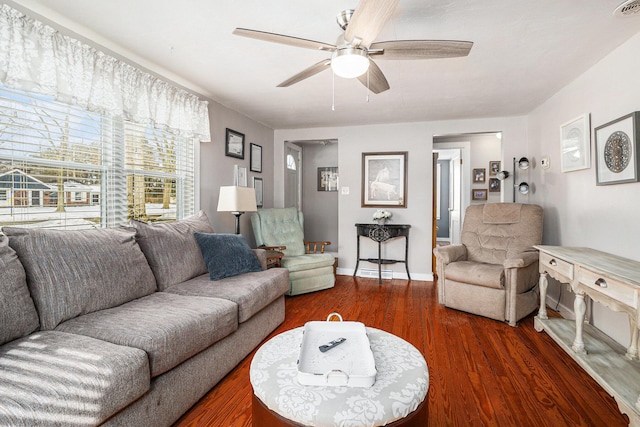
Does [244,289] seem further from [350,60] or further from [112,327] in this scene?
[350,60]

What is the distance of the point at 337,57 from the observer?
168 cm

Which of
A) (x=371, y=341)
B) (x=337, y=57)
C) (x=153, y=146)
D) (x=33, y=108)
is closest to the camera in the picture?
(x=371, y=341)

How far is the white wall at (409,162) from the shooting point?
432 cm

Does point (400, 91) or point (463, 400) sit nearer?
point (463, 400)

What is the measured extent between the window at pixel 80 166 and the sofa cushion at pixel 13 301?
543 millimetres

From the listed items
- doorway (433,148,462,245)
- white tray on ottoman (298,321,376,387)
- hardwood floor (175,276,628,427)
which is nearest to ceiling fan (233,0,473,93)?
white tray on ottoman (298,321,376,387)

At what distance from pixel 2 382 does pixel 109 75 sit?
6.63 feet

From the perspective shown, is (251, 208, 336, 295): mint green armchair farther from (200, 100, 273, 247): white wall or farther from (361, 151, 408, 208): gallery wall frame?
(361, 151, 408, 208): gallery wall frame

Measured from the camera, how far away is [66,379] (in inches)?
44.7

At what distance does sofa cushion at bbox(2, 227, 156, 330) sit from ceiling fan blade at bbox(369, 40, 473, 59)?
6.37ft

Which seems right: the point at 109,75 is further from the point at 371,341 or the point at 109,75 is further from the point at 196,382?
the point at 371,341

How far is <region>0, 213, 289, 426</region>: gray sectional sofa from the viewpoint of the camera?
1.13 m

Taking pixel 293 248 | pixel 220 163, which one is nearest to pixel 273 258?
pixel 293 248

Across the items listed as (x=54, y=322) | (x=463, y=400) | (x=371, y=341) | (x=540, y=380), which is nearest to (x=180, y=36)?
(x=54, y=322)
